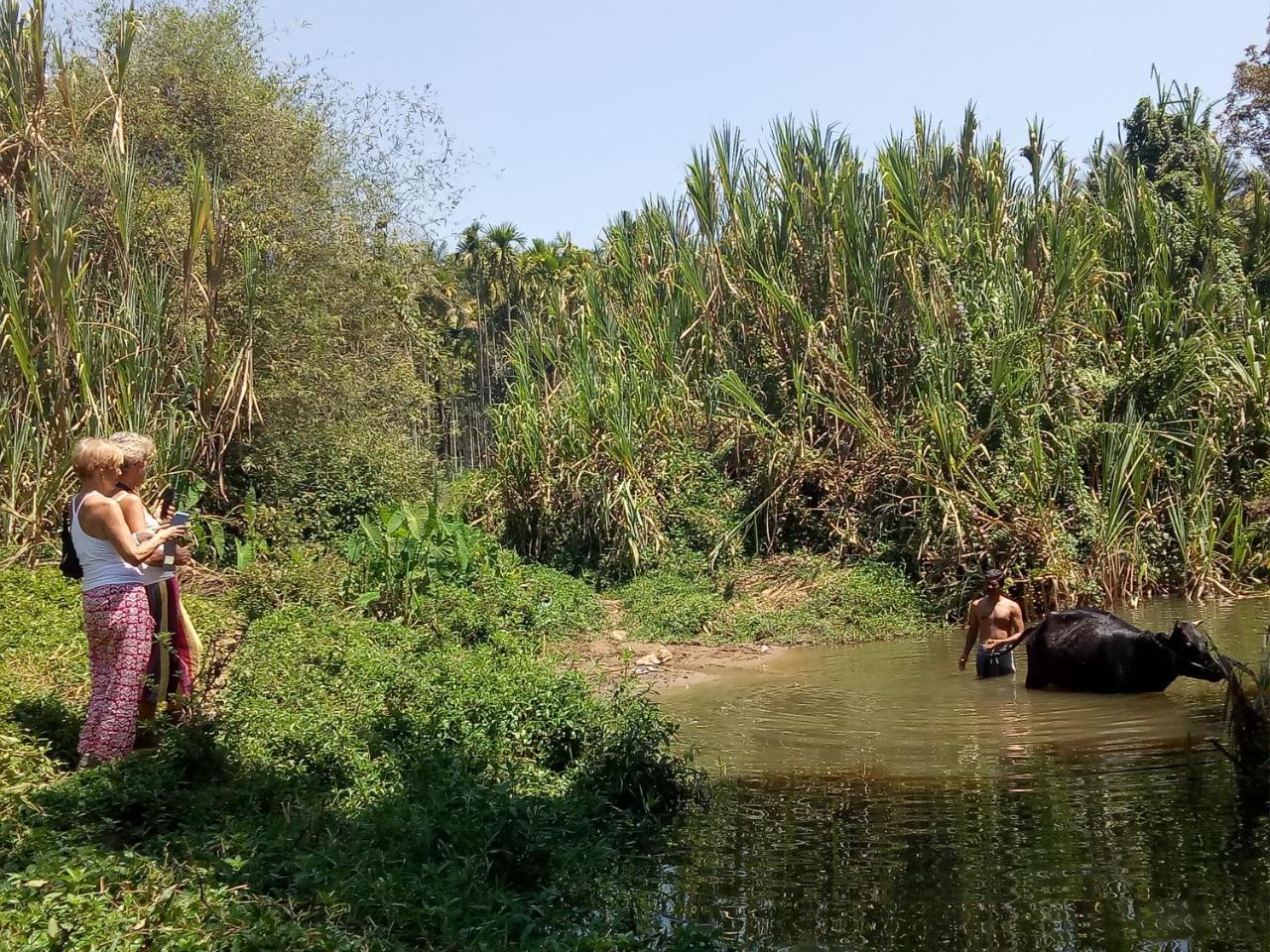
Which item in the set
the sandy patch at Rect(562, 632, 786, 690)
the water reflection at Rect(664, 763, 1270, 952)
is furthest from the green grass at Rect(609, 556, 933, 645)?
the water reflection at Rect(664, 763, 1270, 952)

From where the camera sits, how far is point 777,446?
1488cm

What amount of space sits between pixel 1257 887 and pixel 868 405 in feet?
35.6

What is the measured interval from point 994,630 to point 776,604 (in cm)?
412

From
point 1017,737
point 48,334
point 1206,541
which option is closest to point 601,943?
point 1017,737

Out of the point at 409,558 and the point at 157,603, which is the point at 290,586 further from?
the point at 157,603

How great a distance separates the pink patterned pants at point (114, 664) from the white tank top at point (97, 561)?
35mm

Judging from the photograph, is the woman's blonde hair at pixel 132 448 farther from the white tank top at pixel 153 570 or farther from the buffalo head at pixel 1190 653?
the buffalo head at pixel 1190 653

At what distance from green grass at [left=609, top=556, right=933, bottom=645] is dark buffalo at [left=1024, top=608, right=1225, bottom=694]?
10.4ft

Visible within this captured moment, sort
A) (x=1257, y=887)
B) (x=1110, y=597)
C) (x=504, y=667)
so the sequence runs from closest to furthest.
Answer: (x=1257, y=887) < (x=504, y=667) < (x=1110, y=597)

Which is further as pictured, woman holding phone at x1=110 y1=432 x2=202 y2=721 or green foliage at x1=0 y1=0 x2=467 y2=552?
green foliage at x1=0 y1=0 x2=467 y2=552

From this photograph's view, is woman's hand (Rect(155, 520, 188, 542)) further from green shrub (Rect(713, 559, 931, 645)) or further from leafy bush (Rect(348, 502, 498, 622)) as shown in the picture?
green shrub (Rect(713, 559, 931, 645))

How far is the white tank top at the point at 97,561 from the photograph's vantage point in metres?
5.07

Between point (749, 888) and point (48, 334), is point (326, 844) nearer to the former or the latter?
point (749, 888)

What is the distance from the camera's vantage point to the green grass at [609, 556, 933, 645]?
12.3 m
